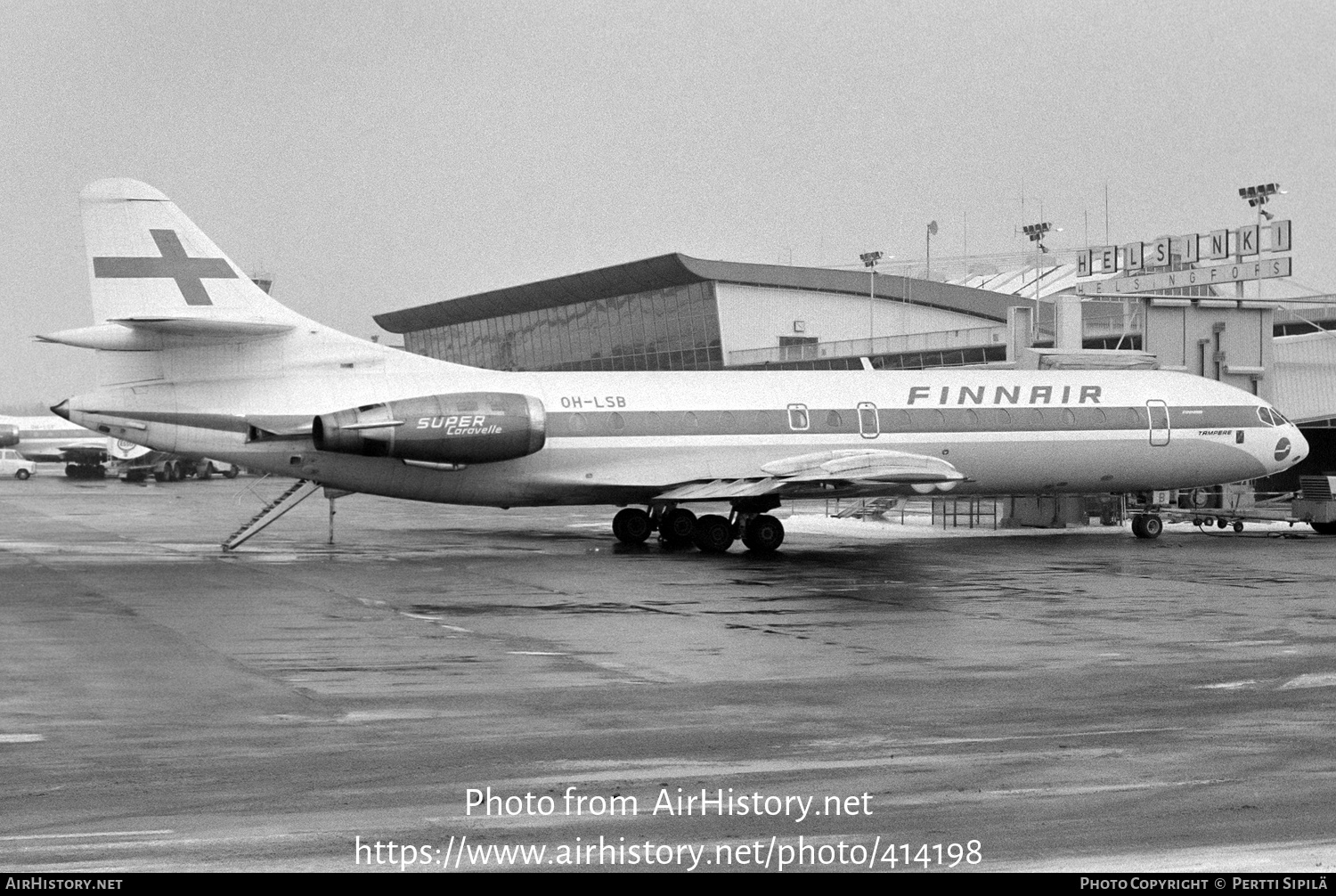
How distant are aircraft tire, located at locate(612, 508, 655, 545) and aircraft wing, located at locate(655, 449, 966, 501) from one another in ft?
6.84

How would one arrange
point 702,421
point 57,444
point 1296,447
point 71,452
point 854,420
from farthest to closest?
point 57,444 < point 71,452 < point 1296,447 < point 854,420 < point 702,421

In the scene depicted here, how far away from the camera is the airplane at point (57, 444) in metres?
79.7

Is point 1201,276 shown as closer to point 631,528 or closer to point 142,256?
point 631,528

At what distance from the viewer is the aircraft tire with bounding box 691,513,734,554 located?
29922mm

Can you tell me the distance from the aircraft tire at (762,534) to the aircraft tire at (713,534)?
38 cm

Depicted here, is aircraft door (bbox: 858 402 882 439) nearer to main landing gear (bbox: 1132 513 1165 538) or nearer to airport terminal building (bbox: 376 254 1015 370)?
main landing gear (bbox: 1132 513 1165 538)

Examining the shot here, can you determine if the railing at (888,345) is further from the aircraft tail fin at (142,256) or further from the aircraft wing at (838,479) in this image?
the aircraft tail fin at (142,256)

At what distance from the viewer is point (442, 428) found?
27.5 m

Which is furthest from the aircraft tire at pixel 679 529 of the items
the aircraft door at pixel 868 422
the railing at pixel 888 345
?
the railing at pixel 888 345

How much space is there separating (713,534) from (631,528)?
103 inches

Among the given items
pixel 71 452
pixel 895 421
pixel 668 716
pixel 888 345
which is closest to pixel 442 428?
pixel 895 421

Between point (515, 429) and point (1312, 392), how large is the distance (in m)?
32.1

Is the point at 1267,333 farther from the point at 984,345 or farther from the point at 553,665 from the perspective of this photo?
the point at 553,665

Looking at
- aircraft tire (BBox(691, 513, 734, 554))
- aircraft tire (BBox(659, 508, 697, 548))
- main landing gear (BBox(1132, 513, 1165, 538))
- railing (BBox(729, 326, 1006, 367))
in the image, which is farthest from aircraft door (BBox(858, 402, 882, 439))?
railing (BBox(729, 326, 1006, 367))
